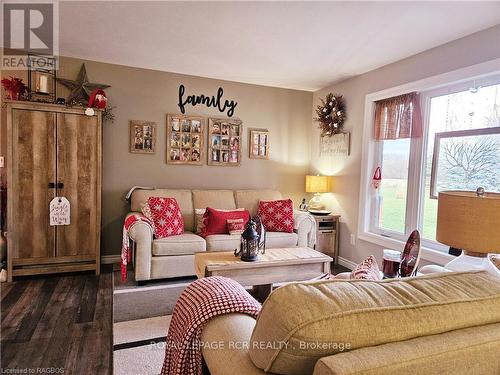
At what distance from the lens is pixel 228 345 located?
0.95 meters

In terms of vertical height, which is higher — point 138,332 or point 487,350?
point 487,350

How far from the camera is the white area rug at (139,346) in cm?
187

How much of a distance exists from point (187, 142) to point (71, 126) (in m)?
1.36

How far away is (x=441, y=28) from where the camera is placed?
2531 millimetres

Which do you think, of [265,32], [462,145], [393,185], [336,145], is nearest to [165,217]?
[265,32]

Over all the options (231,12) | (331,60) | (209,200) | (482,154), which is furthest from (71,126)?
(482,154)

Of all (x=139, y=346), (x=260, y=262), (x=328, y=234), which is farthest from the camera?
(x=328, y=234)

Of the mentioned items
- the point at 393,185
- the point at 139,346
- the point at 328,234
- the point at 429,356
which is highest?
the point at 393,185

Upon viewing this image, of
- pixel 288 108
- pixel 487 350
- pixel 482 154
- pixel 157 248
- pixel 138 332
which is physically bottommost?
pixel 138 332

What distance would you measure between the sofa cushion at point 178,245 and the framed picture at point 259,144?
1663 mm

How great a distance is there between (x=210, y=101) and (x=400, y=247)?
291cm

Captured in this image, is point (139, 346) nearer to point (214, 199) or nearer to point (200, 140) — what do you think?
point (214, 199)

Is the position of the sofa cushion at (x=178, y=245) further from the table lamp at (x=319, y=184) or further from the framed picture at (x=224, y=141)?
the table lamp at (x=319, y=184)

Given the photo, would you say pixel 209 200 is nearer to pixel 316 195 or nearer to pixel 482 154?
pixel 316 195
